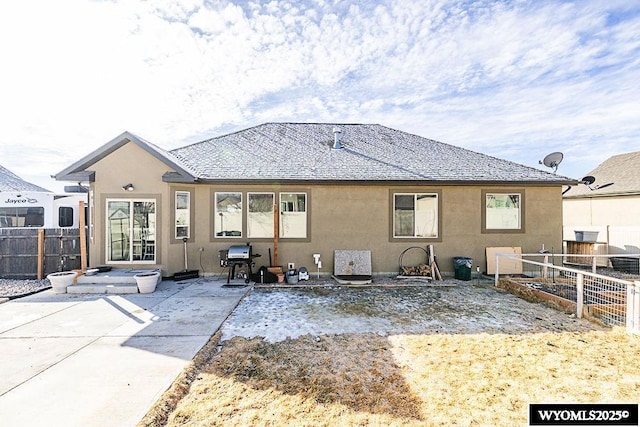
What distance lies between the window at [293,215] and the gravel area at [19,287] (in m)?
6.43

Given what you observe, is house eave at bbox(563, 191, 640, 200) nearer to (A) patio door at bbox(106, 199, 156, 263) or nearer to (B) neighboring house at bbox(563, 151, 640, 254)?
(B) neighboring house at bbox(563, 151, 640, 254)

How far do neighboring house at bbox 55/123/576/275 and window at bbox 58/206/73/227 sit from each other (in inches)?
172

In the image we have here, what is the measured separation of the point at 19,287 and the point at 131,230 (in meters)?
2.95

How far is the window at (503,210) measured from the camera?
9.38m

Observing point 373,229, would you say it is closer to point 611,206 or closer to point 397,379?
point 397,379

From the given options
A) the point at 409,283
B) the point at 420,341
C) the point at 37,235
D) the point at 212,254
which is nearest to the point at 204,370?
the point at 420,341

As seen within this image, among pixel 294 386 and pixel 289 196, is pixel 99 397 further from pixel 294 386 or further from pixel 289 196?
pixel 289 196

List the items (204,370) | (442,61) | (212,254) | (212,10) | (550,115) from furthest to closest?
(550,115) → (442,61) → (212,254) → (212,10) → (204,370)

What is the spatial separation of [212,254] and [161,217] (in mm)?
1788

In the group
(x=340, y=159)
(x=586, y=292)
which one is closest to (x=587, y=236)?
(x=586, y=292)

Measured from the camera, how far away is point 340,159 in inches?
393

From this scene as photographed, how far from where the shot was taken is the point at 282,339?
4.70 metres

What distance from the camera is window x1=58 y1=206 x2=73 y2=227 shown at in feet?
37.6

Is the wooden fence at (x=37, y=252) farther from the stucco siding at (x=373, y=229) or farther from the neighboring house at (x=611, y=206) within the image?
the neighboring house at (x=611, y=206)
